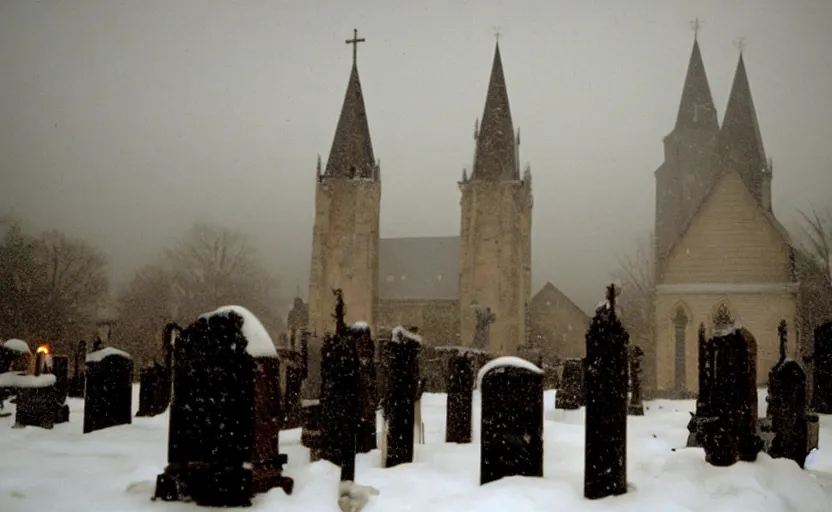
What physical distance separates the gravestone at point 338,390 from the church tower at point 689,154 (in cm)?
3759

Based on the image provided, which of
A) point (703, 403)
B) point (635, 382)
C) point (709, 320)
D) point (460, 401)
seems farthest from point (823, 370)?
point (709, 320)

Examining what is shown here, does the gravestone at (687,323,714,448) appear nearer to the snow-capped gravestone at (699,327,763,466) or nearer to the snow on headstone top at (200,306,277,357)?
the snow-capped gravestone at (699,327,763,466)

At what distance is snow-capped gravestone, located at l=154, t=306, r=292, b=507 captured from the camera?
640 centimetres

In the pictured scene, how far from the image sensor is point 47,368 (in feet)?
45.7

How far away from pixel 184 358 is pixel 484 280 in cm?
3621

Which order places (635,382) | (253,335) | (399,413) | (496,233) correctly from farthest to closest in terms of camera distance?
(496,233)
(635,382)
(399,413)
(253,335)

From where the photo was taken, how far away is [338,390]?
25.9 ft

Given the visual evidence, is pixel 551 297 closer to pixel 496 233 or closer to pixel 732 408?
pixel 496 233

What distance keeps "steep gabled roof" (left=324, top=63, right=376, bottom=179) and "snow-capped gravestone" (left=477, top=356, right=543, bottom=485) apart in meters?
36.7

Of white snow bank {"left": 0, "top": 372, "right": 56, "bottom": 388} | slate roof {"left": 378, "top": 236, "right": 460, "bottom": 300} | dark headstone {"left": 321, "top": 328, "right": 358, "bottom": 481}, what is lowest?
white snow bank {"left": 0, "top": 372, "right": 56, "bottom": 388}

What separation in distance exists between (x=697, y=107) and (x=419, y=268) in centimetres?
2010

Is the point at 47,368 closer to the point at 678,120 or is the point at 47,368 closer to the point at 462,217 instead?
the point at 462,217

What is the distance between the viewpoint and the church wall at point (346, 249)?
42.0 m

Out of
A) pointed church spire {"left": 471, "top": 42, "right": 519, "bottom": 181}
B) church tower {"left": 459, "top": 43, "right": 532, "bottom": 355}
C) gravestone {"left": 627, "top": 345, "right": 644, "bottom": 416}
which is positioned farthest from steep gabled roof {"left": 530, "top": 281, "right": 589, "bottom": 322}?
gravestone {"left": 627, "top": 345, "right": 644, "bottom": 416}
